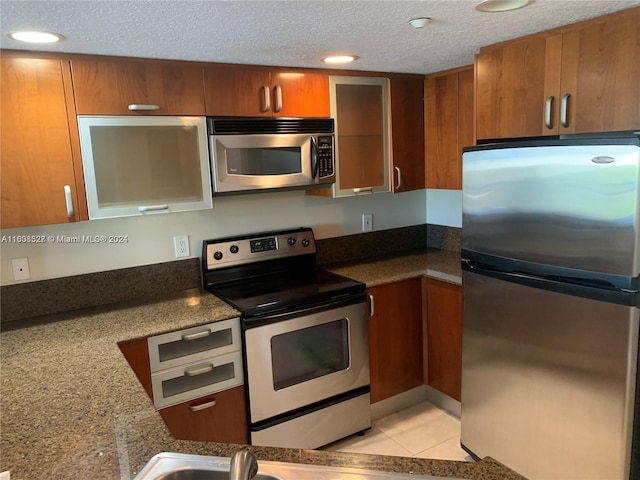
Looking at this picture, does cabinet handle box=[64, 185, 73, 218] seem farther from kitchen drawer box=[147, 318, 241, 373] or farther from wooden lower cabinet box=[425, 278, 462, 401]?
wooden lower cabinet box=[425, 278, 462, 401]

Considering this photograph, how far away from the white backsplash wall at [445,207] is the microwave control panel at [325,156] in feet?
3.47

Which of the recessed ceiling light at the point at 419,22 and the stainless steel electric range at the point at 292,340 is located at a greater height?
the recessed ceiling light at the point at 419,22

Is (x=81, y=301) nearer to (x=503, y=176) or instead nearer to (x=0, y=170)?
(x=0, y=170)

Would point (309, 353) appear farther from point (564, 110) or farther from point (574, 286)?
point (564, 110)

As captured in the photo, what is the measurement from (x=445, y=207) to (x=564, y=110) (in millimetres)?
1448

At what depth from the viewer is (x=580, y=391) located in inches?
72.2

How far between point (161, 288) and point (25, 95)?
112 centimetres

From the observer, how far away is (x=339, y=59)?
237 cm

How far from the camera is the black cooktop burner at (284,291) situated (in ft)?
7.53

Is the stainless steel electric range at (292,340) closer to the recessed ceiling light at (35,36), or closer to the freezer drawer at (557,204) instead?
the freezer drawer at (557,204)

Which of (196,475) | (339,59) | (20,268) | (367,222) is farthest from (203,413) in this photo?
(339,59)

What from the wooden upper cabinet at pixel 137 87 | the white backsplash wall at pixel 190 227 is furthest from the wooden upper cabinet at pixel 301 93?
the white backsplash wall at pixel 190 227

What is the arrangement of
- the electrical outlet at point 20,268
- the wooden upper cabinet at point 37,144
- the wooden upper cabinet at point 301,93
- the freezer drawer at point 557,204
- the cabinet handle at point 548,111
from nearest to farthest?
the freezer drawer at point 557,204 < the wooden upper cabinet at point 37,144 < the cabinet handle at point 548,111 < the electrical outlet at point 20,268 < the wooden upper cabinet at point 301,93

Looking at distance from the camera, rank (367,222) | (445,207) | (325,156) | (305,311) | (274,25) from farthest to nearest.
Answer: (445,207) → (367,222) → (325,156) → (305,311) → (274,25)
